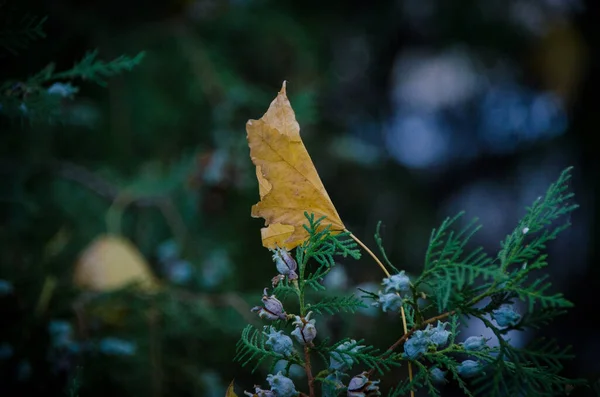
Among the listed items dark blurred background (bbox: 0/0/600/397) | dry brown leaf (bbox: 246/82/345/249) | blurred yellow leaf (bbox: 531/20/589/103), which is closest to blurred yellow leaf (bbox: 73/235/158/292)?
dark blurred background (bbox: 0/0/600/397)

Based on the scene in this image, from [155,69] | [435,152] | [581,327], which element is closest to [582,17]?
[435,152]

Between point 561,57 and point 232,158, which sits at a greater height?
point 561,57

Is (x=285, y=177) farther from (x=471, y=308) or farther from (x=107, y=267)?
(x=107, y=267)

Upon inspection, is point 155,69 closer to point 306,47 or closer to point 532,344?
point 306,47

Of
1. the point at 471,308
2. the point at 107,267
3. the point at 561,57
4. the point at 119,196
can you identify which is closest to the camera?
the point at 471,308

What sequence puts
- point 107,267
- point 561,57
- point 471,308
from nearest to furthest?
point 471,308, point 107,267, point 561,57

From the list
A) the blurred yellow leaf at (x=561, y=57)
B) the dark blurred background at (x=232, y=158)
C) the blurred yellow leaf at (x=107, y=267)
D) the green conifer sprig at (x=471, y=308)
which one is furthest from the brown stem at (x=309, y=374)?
the blurred yellow leaf at (x=561, y=57)

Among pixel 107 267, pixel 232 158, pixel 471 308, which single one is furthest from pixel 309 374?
pixel 232 158
